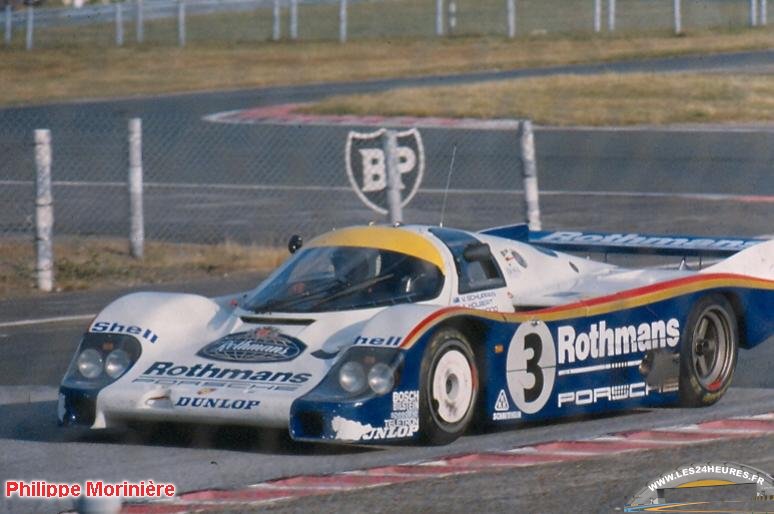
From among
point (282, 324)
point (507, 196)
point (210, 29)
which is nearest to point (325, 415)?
point (282, 324)

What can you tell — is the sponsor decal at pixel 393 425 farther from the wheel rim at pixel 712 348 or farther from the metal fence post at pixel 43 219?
the metal fence post at pixel 43 219

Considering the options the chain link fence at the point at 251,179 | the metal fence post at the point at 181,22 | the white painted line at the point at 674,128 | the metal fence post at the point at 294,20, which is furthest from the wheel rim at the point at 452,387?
the metal fence post at the point at 294,20

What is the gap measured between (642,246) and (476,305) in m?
2.10

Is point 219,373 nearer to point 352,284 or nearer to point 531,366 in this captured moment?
point 352,284

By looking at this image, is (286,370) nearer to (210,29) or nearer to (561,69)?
(561,69)

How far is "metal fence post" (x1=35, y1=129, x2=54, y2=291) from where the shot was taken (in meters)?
14.4

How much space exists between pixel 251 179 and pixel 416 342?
14.1 meters

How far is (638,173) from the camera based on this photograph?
22109mm

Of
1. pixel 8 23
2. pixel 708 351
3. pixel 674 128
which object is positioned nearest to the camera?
pixel 708 351

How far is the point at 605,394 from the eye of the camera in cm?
884

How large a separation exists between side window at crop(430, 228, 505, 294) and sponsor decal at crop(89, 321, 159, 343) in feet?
5.40

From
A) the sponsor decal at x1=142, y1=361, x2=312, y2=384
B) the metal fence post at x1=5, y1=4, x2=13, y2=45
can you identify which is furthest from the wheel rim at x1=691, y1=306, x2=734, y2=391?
the metal fence post at x1=5, y1=4, x2=13, y2=45

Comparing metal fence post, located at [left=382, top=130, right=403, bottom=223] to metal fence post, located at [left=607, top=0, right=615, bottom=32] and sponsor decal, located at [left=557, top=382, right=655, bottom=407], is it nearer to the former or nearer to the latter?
sponsor decal, located at [left=557, top=382, right=655, bottom=407]

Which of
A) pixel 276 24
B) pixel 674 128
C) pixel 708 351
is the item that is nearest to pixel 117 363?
pixel 708 351
